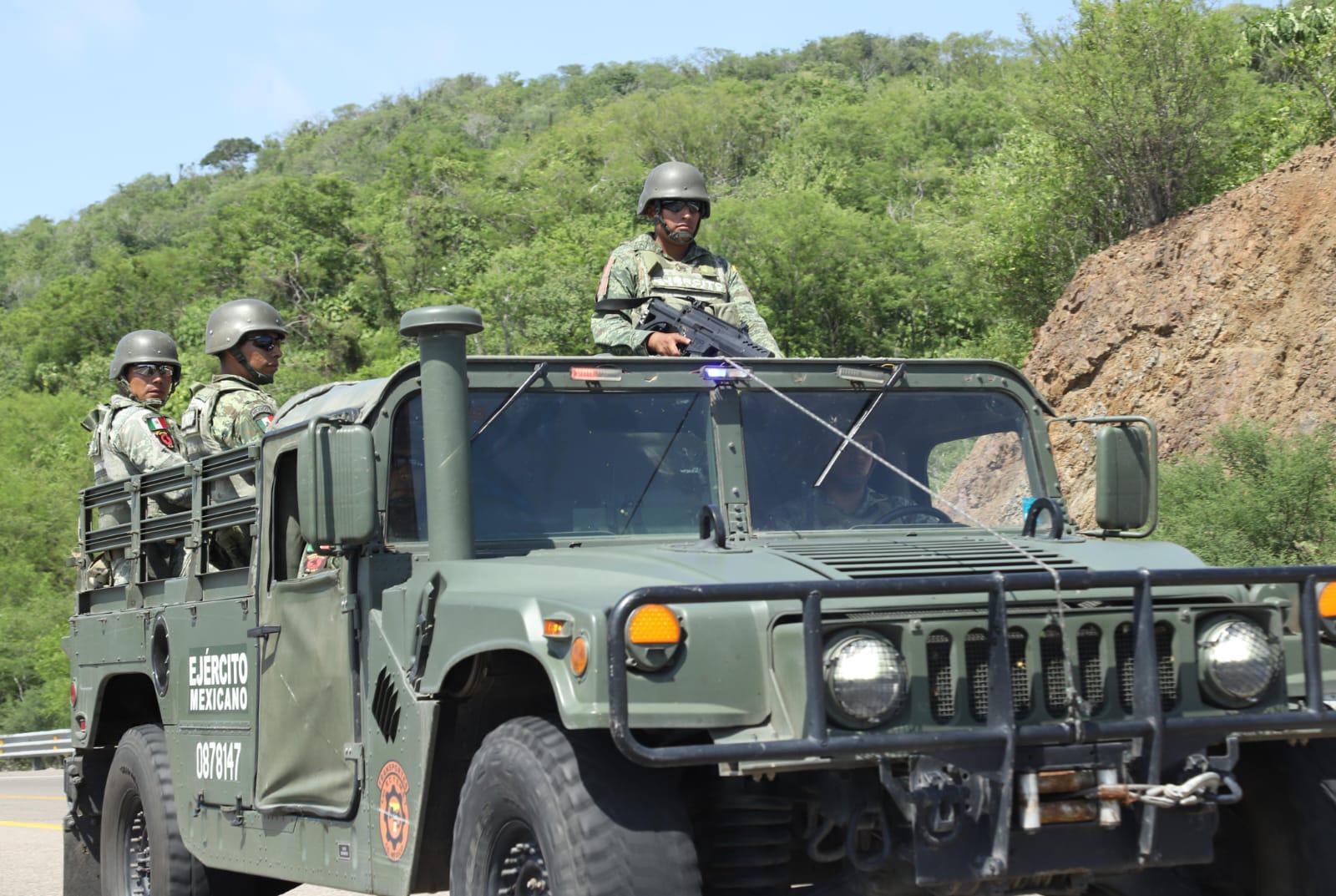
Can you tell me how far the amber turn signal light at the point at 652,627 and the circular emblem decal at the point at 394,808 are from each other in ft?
4.24

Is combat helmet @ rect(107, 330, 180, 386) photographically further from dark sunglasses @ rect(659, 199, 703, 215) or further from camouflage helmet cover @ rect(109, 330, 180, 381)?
dark sunglasses @ rect(659, 199, 703, 215)

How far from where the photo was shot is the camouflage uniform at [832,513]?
5664 millimetres

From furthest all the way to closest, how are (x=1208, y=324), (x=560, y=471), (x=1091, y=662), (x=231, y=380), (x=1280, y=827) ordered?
(x=1208, y=324), (x=231, y=380), (x=560, y=471), (x=1280, y=827), (x=1091, y=662)

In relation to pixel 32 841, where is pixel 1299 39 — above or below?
above

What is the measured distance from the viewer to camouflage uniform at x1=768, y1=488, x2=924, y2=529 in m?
5.66

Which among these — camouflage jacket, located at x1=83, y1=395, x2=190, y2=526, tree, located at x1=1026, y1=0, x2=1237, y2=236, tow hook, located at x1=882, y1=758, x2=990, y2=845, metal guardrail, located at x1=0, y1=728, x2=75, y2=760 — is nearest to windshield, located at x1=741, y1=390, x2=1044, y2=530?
tow hook, located at x1=882, y1=758, x2=990, y2=845

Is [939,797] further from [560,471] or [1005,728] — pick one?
[560,471]

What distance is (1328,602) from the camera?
4938 mm

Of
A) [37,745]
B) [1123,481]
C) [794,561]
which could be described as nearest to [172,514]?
[794,561]

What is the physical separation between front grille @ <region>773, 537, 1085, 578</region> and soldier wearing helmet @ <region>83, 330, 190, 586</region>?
3177 mm

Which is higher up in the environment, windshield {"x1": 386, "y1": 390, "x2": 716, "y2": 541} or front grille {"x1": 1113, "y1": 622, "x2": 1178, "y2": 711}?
windshield {"x1": 386, "y1": 390, "x2": 716, "y2": 541}

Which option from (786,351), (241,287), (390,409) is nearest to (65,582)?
(241,287)

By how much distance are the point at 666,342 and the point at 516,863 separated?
8.48ft

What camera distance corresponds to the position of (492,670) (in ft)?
16.3
